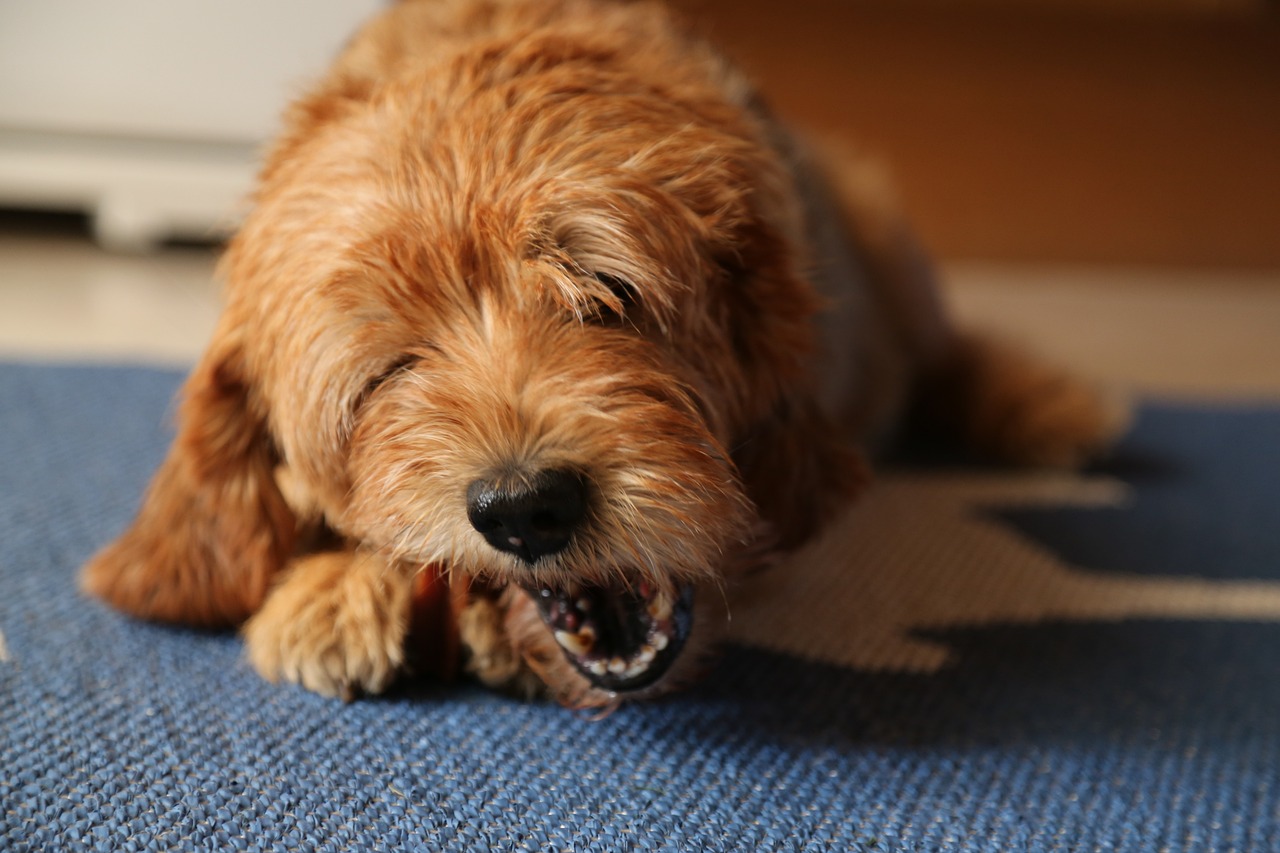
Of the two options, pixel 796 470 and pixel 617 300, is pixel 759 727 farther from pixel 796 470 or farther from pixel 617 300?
pixel 617 300

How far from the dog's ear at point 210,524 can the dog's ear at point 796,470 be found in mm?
755

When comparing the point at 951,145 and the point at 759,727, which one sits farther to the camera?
the point at 951,145

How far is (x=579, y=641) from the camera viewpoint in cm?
157

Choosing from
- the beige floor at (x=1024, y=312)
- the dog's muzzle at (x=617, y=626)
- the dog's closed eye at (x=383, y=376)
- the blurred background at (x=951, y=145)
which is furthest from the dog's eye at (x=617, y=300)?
the blurred background at (x=951, y=145)

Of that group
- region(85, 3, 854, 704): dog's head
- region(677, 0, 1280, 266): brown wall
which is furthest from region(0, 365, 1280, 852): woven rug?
region(677, 0, 1280, 266): brown wall

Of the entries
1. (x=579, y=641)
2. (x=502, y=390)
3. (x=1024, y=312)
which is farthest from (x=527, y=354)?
(x=1024, y=312)

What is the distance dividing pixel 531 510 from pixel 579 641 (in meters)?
0.27

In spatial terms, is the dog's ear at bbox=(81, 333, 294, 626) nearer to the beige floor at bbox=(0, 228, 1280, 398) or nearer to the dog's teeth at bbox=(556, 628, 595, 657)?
the dog's teeth at bbox=(556, 628, 595, 657)

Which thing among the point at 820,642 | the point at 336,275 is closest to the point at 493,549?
the point at 336,275

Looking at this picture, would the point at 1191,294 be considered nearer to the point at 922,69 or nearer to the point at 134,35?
the point at 922,69

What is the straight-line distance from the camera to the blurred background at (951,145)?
4285mm

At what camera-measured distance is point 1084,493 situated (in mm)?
2893

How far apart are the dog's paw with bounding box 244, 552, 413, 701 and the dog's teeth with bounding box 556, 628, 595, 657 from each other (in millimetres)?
258

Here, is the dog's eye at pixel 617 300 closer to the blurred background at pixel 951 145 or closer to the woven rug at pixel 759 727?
the woven rug at pixel 759 727
